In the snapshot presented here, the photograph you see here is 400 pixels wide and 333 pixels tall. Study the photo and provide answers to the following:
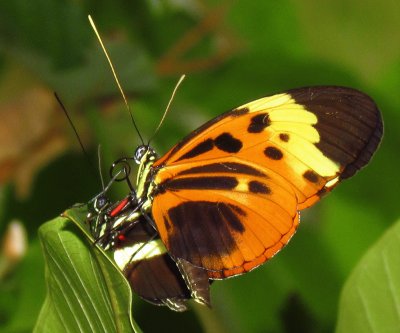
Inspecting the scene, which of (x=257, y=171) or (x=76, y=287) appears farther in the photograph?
(x=257, y=171)

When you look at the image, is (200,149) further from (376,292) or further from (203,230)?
(376,292)

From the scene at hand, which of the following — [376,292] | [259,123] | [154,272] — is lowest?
[376,292]

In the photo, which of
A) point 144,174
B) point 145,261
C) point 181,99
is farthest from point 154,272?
point 181,99

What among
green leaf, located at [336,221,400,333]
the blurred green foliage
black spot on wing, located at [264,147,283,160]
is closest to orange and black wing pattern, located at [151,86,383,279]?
black spot on wing, located at [264,147,283,160]

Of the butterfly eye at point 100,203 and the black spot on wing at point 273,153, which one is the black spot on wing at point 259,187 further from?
the butterfly eye at point 100,203

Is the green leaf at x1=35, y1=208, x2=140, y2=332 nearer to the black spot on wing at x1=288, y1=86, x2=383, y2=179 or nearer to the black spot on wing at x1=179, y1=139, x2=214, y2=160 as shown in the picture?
the black spot on wing at x1=179, y1=139, x2=214, y2=160

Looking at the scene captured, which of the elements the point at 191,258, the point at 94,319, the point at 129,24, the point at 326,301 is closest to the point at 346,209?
the point at 326,301

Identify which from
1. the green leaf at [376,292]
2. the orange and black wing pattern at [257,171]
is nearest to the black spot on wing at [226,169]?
the orange and black wing pattern at [257,171]

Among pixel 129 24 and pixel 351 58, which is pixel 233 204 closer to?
pixel 129 24
